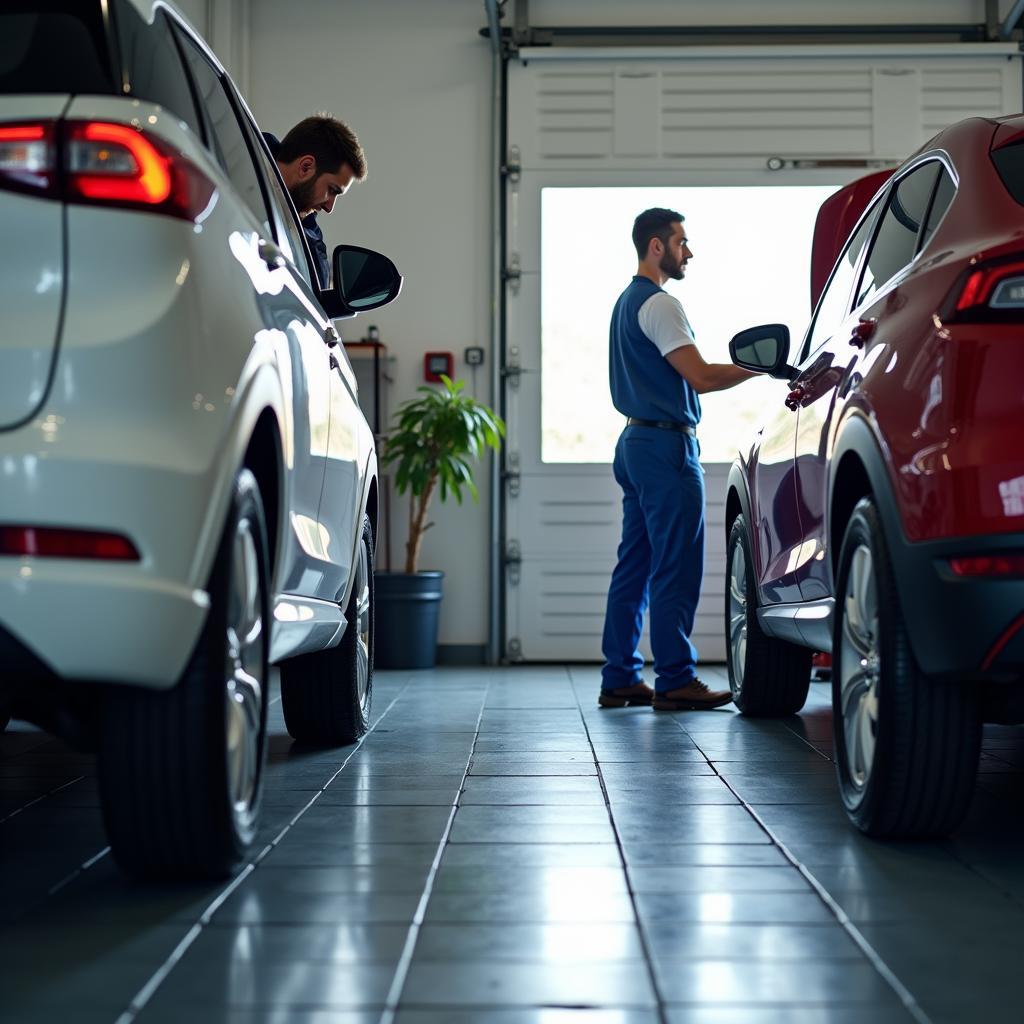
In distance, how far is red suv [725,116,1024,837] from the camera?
88.6 inches

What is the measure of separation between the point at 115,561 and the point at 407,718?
3.26m

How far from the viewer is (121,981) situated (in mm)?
1811

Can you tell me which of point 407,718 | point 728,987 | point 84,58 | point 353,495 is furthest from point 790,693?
point 84,58

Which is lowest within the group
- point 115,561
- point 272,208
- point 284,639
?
point 284,639

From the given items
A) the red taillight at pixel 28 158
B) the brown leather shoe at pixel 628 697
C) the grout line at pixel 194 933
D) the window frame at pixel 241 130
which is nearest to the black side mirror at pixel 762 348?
the window frame at pixel 241 130

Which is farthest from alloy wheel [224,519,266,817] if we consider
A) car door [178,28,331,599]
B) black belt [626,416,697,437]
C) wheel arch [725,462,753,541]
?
black belt [626,416,697,437]

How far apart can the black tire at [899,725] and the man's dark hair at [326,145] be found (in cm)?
270

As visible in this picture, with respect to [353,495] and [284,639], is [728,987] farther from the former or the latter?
[353,495]

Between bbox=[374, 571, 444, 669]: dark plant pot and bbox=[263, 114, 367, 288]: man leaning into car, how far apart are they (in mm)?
3053

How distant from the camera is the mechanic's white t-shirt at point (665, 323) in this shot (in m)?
5.22

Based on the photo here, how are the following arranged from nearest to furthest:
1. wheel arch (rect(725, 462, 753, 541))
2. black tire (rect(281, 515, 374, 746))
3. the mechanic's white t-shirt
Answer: black tire (rect(281, 515, 374, 746)) < wheel arch (rect(725, 462, 753, 541)) < the mechanic's white t-shirt

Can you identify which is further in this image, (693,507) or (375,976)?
(693,507)

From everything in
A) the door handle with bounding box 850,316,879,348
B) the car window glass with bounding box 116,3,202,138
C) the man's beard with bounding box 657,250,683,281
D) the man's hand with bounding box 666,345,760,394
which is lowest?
the door handle with bounding box 850,316,879,348

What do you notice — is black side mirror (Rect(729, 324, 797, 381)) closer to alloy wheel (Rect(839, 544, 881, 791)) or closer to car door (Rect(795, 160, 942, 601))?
car door (Rect(795, 160, 942, 601))
